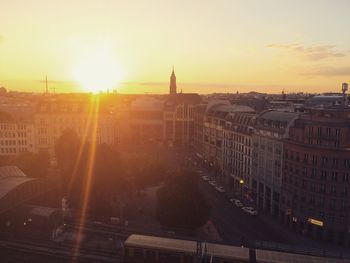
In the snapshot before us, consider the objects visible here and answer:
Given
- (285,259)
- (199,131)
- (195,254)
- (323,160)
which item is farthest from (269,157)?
(199,131)

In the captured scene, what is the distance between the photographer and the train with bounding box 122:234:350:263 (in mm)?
45750

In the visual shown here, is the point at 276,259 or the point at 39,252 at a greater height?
the point at 276,259

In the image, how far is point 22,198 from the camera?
2857 inches

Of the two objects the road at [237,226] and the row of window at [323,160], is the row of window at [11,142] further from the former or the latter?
the row of window at [323,160]

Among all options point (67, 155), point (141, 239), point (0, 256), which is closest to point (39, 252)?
point (0, 256)

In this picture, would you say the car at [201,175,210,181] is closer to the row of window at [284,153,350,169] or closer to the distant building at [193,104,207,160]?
the distant building at [193,104,207,160]

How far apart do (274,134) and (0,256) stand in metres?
53.9

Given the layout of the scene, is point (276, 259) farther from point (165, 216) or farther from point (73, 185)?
point (73, 185)

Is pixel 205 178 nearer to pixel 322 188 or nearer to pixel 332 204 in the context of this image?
pixel 322 188

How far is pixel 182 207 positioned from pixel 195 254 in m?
14.0

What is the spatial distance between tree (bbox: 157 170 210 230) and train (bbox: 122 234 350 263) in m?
10.6

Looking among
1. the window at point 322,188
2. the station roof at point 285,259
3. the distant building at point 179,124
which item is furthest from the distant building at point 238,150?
the distant building at point 179,124

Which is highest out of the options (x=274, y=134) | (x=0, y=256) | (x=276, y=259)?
(x=274, y=134)

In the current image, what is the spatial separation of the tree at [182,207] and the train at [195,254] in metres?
10.6
